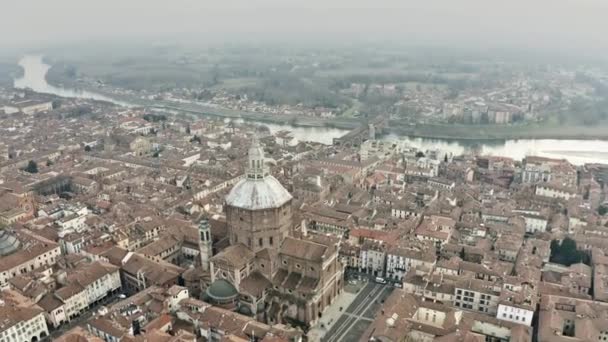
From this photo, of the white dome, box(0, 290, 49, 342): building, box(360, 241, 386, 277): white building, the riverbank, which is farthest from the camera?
the riverbank

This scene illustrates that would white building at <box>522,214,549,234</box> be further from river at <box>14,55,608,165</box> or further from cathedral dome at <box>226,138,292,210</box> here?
river at <box>14,55,608,165</box>

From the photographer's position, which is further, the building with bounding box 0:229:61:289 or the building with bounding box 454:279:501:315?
the building with bounding box 0:229:61:289

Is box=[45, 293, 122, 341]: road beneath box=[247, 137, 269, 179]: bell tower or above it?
beneath

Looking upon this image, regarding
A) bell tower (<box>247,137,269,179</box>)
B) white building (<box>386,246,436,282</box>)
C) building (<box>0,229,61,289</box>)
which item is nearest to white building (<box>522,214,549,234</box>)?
white building (<box>386,246,436,282</box>)

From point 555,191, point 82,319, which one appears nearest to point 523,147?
point 555,191

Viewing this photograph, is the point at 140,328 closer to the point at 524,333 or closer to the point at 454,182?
the point at 524,333

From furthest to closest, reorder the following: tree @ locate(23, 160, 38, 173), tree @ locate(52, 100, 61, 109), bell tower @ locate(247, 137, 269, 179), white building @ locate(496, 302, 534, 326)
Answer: tree @ locate(52, 100, 61, 109) < tree @ locate(23, 160, 38, 173) < bell tower @ locate(247, 137, 269, 179) < white building @ locate(496, 302, 534, 326)

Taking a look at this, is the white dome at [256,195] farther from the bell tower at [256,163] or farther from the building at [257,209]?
the bell tower at [256,163]

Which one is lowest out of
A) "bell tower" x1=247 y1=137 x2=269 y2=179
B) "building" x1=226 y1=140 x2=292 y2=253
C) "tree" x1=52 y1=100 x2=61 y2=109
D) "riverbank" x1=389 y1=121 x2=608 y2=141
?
"riverbank" x1=389 y1=121 x2=608 y2=141
